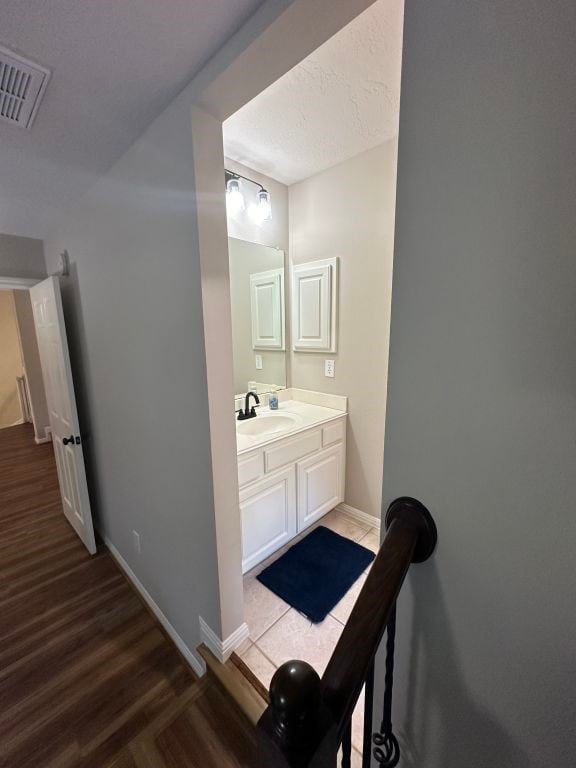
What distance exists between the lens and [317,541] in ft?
7.09

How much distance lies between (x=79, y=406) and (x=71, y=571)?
1195 millimetres

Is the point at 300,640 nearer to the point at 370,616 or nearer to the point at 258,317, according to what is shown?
the point at 370,616

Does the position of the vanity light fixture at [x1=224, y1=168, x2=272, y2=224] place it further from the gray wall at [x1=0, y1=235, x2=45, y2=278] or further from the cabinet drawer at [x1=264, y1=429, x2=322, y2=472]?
the gray wall at [x1=0, y1=235, x2=45, y2=278]

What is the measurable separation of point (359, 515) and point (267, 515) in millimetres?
938

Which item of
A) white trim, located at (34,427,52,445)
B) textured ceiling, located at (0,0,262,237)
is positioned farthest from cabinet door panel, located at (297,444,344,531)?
white trim, located at (34,427,52,445)

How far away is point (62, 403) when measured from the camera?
2.25 meters

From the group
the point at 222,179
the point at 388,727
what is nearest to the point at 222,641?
the point at 388,727

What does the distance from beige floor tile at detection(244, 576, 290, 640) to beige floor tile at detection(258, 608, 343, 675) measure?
36 millimetres

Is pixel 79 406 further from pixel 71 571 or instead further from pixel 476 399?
pixel 476 399

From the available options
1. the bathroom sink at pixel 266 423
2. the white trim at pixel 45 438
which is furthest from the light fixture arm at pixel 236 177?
the white trim at pixel 45 438

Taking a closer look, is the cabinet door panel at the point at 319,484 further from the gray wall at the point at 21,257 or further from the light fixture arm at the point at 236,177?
the gray wall at the point at 21,257

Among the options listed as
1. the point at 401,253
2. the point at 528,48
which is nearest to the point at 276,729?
the point at 401,253

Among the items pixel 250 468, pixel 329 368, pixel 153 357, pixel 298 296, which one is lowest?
pixel 250 468

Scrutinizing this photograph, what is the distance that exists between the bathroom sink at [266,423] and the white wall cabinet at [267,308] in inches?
24.4
